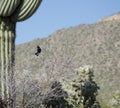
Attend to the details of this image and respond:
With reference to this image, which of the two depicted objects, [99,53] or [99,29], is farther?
[99,29]

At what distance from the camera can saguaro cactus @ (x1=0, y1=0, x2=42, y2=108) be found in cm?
1109

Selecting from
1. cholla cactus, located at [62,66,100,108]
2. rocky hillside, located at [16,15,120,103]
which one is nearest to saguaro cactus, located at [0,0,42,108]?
cholla cactus, located at [62,66,100,108]

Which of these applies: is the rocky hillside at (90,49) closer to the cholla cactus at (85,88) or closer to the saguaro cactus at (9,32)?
the cholla cactus at (85,88)

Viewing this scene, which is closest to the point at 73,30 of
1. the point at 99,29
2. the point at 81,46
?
the point at 99,29

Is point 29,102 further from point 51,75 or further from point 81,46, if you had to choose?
point 81,46

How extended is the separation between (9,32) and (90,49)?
2003 inches

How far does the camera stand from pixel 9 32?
454 inches

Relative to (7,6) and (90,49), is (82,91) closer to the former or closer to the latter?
(7,6)

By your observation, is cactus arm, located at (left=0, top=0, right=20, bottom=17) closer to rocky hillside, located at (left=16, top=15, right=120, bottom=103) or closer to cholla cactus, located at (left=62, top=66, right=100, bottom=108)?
cholla cactus, located at (left=62, top=66, right=100, bottom=108)

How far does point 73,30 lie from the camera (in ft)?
238

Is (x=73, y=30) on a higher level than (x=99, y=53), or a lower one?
higher

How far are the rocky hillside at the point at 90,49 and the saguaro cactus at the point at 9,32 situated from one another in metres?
34.5

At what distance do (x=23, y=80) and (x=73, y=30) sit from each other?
2371 inches

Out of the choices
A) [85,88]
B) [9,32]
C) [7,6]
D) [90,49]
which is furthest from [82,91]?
[90,49]
